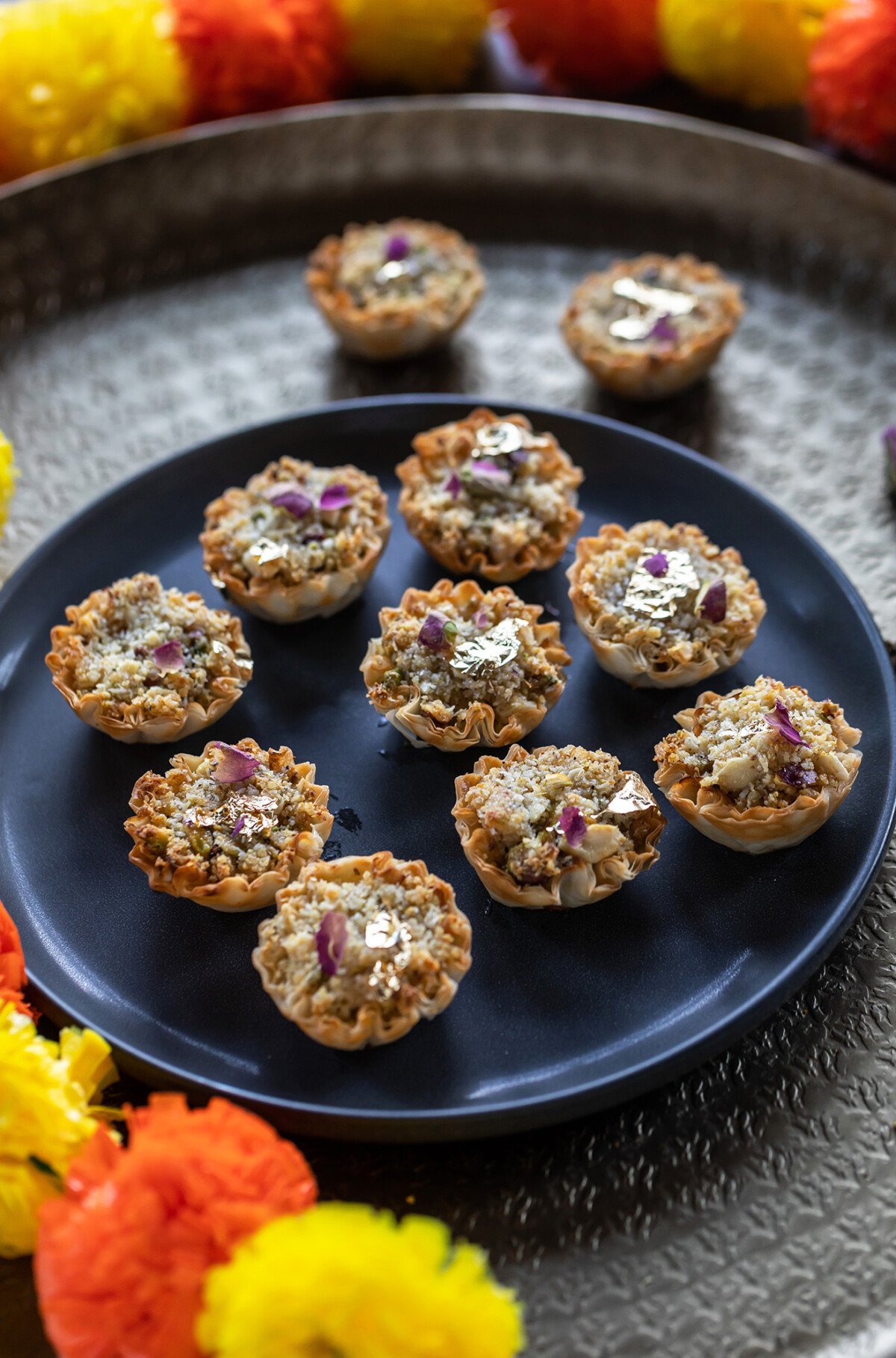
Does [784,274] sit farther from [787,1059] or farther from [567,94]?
[787,1059]

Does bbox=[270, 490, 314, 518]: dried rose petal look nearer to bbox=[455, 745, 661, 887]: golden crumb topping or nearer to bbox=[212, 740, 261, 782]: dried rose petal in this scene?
bbox=[212, 740, 261, 782]: dried rose petal

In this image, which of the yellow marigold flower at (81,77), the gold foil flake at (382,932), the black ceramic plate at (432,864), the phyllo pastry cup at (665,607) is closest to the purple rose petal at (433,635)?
the black ceramic plate at (432,864)

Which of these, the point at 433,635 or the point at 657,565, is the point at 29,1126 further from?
the point at 657,565

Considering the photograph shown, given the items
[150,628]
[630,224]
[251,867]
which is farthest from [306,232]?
[251,867]

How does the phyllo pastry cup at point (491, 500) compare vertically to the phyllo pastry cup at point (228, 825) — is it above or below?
above

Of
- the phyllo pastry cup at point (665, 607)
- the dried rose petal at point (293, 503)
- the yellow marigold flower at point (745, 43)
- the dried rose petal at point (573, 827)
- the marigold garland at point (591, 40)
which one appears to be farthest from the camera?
the marigold garland at point (591, 40)

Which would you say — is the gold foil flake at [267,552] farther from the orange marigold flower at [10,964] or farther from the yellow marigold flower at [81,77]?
Result: the yellow marigold flower at [81,77]

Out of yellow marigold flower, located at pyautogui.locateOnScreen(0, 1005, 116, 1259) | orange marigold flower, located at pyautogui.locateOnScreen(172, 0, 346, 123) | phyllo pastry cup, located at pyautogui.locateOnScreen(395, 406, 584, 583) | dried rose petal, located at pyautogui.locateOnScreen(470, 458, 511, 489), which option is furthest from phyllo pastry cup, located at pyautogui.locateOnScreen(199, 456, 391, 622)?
orange marigold flower, located at pyautogui.locateOnScreen(172, 0, 346, 123)
